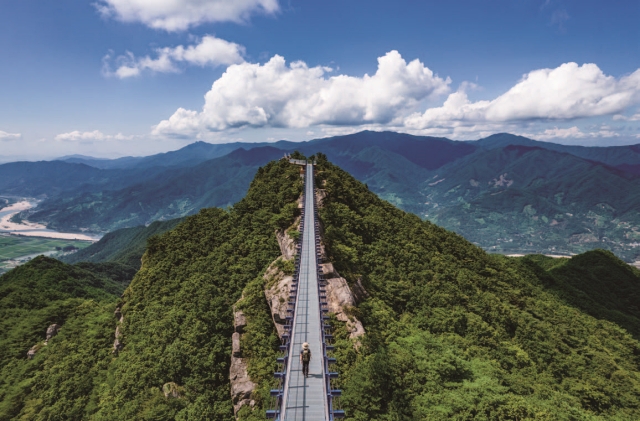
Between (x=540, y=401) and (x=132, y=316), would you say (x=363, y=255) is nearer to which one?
(x=540, y=401)

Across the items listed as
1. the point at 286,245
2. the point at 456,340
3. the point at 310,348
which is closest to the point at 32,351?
the point at 286,245

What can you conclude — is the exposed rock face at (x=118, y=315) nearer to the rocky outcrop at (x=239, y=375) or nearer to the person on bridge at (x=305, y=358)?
the rocky outcrop at (x=239, y=375)

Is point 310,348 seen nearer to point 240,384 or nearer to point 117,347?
point 240,384

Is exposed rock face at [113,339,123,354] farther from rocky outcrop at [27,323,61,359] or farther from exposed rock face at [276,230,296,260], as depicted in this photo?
exposed rock face at [276,230,296,260]

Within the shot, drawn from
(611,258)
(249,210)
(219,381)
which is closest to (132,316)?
(219,381)

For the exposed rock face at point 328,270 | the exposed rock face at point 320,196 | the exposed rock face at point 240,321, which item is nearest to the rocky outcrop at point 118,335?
the exposed rock face at point 240,321

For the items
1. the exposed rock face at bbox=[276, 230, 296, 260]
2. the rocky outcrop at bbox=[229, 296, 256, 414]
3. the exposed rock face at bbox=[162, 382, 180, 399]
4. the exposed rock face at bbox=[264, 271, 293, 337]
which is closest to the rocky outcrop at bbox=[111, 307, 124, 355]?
the exposed rock face at bbox=[162, 382, 180, 399]
